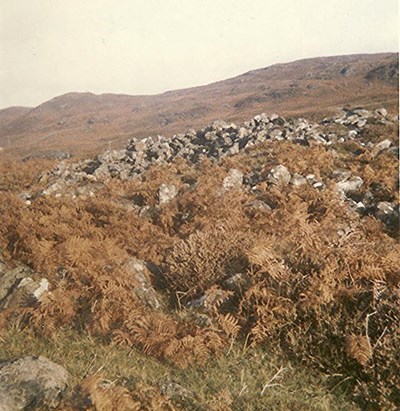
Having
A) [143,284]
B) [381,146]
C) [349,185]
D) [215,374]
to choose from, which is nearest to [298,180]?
[349,185]

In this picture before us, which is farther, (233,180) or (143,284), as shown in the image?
(233,180)

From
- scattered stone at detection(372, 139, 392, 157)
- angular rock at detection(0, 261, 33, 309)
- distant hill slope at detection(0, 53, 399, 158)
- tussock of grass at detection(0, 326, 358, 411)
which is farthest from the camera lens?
distant hill slope at detection(0, 53, 399, 158)

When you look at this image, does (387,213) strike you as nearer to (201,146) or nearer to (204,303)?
(204,303)

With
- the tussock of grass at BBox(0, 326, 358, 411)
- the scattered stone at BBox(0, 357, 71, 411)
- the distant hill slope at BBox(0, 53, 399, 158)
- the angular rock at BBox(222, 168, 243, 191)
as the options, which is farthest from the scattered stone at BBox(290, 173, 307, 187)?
the distant hill slope at BBox(0, 53, 399, 158)

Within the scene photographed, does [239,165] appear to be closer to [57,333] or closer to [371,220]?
[371,220]

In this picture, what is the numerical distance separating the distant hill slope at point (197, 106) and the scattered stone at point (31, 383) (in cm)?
2474

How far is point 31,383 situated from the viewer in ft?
13.1

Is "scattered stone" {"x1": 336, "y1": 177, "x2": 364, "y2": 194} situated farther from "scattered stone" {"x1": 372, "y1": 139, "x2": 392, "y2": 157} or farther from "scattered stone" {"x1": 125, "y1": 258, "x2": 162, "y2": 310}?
"scattered stone" {"x1": 125, "y1": 258, "x2": 162, "y2": 310}

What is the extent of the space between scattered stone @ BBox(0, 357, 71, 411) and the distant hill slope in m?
24.7

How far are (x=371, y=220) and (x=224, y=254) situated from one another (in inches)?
180

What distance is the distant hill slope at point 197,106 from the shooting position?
44188 mm

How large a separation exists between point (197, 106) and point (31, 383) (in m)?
61.8

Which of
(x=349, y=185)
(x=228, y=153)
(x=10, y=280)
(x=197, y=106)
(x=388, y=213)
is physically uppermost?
(x=197, y=106)

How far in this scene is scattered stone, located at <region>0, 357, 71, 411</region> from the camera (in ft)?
12.5
